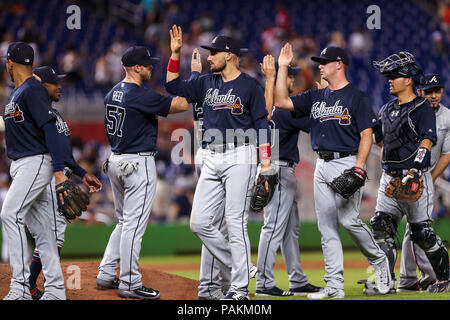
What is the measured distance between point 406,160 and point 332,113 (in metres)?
0.98

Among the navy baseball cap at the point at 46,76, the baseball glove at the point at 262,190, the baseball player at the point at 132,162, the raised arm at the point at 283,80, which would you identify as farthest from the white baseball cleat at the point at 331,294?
the navy baseball cap at the point at 46,76

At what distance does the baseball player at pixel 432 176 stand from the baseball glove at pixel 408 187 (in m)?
0.67

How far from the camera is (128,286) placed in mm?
6254

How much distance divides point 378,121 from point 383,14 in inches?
505

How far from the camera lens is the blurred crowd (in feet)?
42.9

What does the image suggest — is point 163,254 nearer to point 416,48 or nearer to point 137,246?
point 137,246

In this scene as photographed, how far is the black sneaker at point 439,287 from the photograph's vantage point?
6953 mm

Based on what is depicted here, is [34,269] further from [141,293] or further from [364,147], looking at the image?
[364,147]

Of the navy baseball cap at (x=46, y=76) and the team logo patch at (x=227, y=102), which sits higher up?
the navy baseball cap at (x=46, y=76)

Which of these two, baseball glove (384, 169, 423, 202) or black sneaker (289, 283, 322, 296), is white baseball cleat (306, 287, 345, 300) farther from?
baseball glove (384, 169, 423, 202)

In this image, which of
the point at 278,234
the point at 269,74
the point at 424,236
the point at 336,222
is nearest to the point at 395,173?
the point at 424,236

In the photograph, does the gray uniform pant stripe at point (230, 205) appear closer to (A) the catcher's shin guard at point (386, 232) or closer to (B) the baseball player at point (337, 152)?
(B) the baseball player at point (337, 152)

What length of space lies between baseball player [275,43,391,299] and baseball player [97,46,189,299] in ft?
4.05
